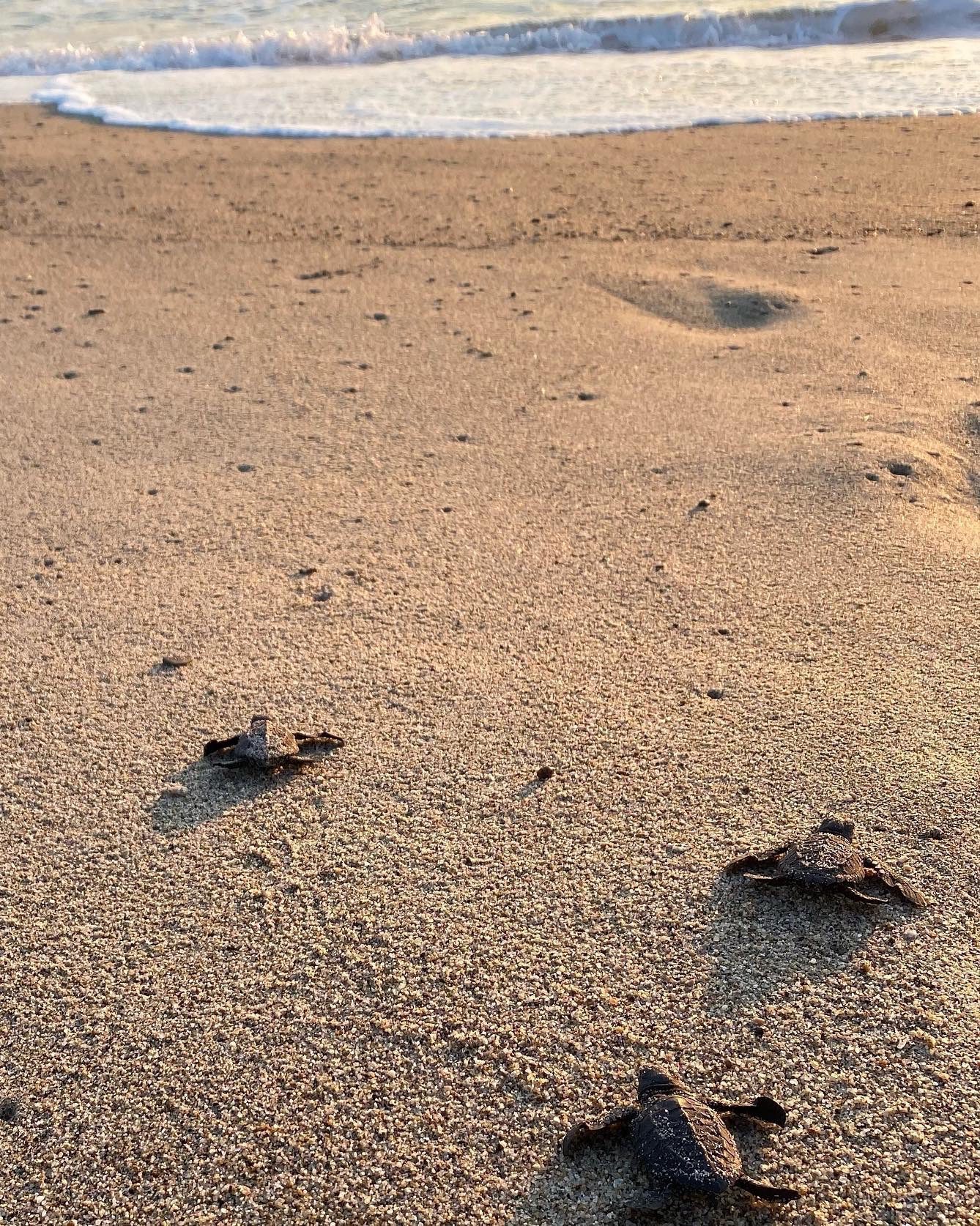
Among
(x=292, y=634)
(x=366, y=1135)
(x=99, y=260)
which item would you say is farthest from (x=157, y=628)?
(x=99, y=260)

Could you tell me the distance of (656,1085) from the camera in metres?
1.56

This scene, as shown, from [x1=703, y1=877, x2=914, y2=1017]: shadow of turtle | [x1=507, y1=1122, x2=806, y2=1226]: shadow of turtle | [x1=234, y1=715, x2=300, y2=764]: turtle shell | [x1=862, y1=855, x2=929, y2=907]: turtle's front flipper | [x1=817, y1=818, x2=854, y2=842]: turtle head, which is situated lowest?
[x1=507, y1=1122, x2=806, y2=1226]: shadow of turtle

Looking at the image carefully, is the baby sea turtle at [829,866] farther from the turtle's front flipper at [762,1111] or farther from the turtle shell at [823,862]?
the turtle's front flipper at [762,1111]

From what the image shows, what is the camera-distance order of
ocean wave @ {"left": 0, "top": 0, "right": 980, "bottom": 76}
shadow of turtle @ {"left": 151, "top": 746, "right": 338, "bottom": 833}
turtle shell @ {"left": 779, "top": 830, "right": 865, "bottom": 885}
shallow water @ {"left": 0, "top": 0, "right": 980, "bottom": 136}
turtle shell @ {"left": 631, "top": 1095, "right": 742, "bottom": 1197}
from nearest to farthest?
turtle shell @ {"left": 631, "top": 1095, "right": 742, "bottom": 1197} → turtle shell @ {"left": 779, "top": 830, "right": 865, "bottom": 885} → shadow of turtle @ {"left": 151, "top": 746, "right": 338, "bottom": 833} → shallow water @ {"left": 0, "top": 0, "right": 980, "bottom": 136} → ocean wave @ {"left": 0, "top": 0, "right": 980, "bottom": 76}

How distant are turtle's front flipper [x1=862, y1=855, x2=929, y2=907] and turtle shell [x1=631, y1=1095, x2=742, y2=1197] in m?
0.54

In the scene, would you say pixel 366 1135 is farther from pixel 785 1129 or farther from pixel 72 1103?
pixel 785 1129

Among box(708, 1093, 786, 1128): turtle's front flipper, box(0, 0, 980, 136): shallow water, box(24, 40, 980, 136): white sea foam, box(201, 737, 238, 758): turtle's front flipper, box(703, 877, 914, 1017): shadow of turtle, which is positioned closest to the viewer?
box(708, 1093, 786, 1128): turtle's front flipper

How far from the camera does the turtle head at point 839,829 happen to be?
196 centimetres

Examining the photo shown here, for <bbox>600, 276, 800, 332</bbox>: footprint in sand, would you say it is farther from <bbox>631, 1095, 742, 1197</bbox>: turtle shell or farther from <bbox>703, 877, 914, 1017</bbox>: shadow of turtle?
<bbox>631, 1095, 742, 1197</bbox>: turtle shell

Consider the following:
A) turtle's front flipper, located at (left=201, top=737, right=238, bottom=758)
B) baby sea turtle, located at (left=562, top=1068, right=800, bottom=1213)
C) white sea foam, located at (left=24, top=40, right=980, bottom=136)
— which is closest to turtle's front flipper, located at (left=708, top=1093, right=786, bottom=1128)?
baby sea turtle, located at (left=562, top=1068, right=800, bottom=1213)

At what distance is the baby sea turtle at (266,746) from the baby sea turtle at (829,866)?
0.83 metres

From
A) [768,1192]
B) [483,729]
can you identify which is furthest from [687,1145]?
[483,729]

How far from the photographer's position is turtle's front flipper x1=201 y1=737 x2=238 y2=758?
7.35 ft

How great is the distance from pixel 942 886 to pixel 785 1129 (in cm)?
55
